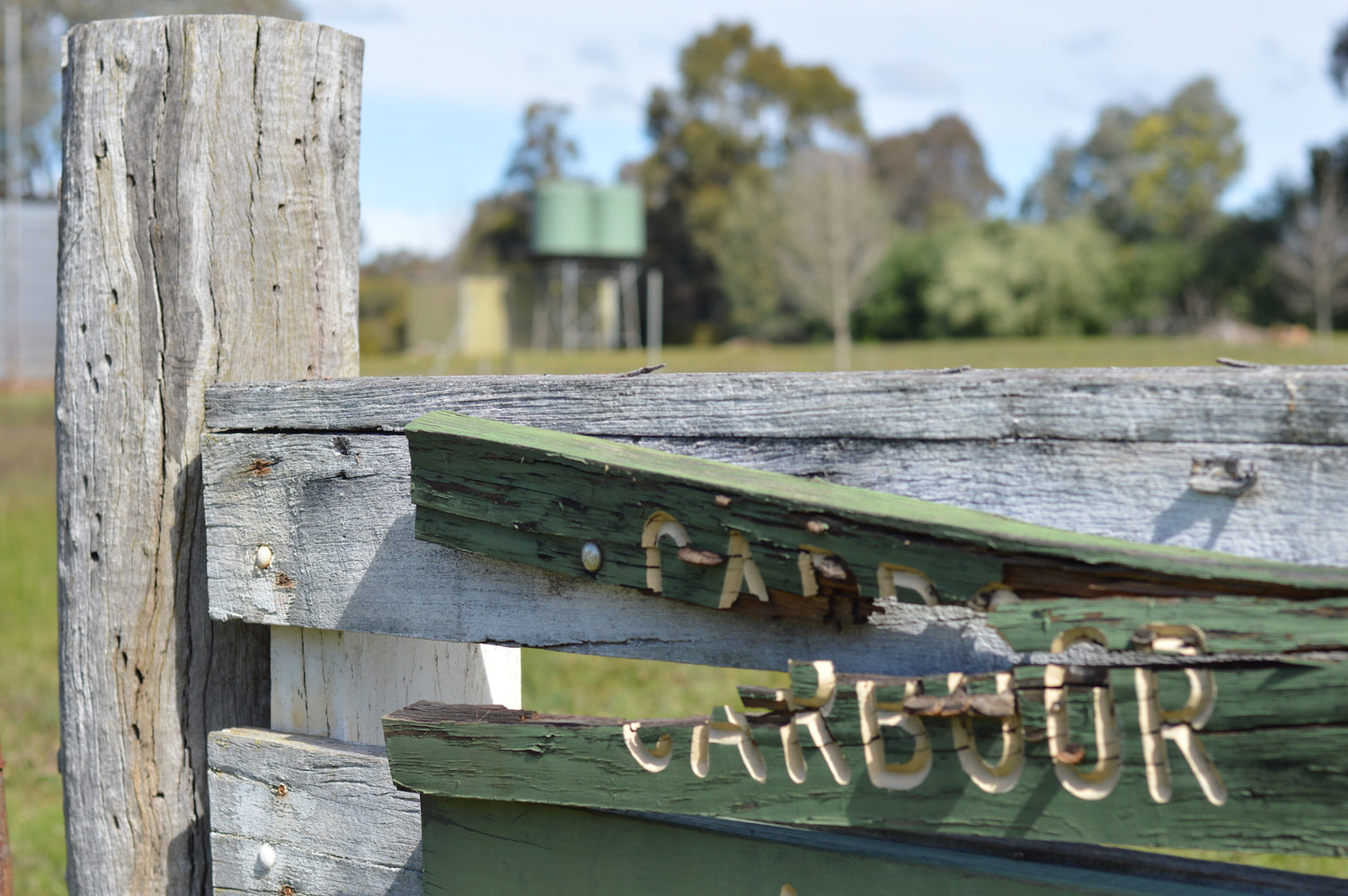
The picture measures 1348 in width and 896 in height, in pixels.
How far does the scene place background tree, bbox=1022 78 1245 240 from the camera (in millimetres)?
42594

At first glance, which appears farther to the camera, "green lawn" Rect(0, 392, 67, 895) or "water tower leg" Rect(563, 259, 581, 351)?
"water tower leg" Rect(563, 259, 581, 351)

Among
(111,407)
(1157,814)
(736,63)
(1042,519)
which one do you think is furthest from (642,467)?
(736,63)

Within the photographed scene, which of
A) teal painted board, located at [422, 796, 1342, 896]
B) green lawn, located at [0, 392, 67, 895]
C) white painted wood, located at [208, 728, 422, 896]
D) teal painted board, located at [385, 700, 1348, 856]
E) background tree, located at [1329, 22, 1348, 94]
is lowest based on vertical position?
green lawn, located at [0, 392, 67, 895]

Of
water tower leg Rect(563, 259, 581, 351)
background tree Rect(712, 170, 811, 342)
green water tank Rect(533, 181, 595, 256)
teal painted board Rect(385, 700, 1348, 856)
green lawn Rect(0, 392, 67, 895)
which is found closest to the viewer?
teal painted board Rect(385, 700, 1348, 856)

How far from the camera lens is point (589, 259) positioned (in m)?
30.5

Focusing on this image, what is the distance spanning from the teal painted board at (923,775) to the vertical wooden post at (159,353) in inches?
21.9

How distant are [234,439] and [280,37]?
1.82 ft

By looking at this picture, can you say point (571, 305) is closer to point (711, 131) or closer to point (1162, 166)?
point (711, 131)

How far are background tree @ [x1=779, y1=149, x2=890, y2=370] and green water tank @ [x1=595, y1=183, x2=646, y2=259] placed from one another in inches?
153

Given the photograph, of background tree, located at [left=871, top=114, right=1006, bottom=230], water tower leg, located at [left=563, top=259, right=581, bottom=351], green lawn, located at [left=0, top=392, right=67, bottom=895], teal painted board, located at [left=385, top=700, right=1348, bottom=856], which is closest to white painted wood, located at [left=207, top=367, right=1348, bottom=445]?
teal painted board, located at [left=385, top=700, right=1348, bottom=856]

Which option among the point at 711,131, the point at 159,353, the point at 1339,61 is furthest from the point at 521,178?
the point at 159,353

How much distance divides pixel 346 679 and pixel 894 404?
2.65ft

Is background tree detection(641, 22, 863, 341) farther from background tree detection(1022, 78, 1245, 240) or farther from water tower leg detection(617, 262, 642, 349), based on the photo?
background tree detection(1022, 78, 1245, 240)

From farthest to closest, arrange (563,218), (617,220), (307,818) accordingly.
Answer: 1. (617,220)
2. (563,218)
3. (307,818)
